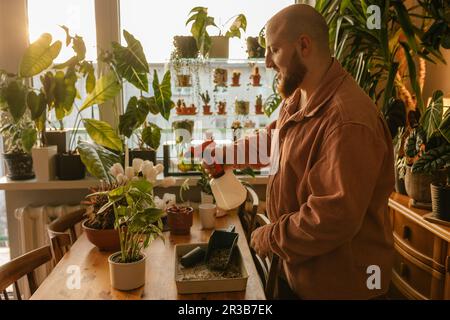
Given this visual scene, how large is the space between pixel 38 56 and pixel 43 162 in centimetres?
62

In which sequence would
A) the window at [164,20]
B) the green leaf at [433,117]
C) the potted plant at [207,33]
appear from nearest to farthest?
the green leaf at [433,117], the potted plant at [207,33], the window at [164,20]

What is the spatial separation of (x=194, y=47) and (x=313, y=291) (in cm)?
171

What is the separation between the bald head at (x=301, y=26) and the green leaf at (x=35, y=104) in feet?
4.35

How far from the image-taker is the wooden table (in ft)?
4.04

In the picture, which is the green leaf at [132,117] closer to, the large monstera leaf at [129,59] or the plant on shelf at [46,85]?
the large monstera leaf at [129,59]

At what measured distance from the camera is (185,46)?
248cm

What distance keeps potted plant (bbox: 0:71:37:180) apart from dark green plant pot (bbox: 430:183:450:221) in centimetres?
197

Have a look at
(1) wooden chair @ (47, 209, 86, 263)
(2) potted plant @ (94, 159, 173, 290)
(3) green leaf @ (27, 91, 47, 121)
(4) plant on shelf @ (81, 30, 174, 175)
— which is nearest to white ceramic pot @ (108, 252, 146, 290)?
(2) potted plant @ (94, 159, 173, 290)

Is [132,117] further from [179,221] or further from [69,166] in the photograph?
[179,221]

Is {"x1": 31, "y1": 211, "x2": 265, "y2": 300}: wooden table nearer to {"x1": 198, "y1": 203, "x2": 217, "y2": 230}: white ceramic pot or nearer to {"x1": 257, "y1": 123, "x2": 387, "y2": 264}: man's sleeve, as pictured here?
{"x1": 198, "y1": 203, "x2": 217, "y2": 230}: white ceramic pot

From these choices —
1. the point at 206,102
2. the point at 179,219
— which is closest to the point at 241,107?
the point at 206,102

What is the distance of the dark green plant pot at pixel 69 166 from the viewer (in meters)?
2.39

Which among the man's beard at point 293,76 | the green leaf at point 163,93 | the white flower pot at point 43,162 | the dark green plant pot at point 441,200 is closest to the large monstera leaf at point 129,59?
the green leaf at point 163,93

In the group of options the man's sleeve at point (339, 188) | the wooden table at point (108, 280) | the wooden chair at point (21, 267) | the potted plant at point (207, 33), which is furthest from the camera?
the potted plant at point (207, 33)
